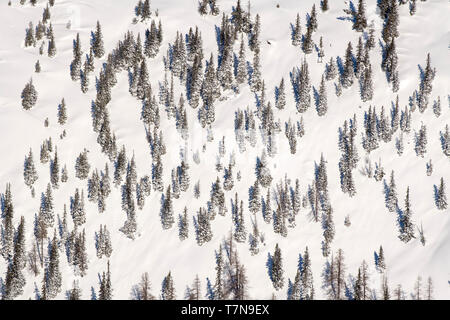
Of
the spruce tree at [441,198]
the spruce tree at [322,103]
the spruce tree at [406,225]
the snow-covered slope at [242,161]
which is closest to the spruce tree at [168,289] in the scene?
the snow-covered slope at [242,161]

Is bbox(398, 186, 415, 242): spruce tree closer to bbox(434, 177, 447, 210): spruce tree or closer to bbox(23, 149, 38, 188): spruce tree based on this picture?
bbox(434, 177, 447, 210): spruce tree

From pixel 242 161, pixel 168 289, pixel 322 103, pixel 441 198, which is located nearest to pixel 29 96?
pixel 242 161

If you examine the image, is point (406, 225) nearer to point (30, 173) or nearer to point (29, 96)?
point (30, 173)

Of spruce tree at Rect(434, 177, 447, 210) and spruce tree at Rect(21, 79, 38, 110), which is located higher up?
spruce tree at Rect(21, 79, 38, 110)

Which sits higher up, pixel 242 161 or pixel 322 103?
pixel 322 103

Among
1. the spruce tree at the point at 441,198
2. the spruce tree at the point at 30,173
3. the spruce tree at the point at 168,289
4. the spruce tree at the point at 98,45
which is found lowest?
the spruce tree at the point at 168,289

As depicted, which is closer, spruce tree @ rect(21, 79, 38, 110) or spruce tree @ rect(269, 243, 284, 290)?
spruce tree @ rect(269, 243, 284, 290)

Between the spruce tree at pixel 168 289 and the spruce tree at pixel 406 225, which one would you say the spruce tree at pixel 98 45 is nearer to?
the spruce tree at pixel 168 289

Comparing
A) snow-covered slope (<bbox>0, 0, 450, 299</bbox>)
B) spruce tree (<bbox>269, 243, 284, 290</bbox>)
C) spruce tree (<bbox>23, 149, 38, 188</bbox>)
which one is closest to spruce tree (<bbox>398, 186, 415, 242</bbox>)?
snow-covered slope (<bbox>0, 0, 450, 299</bbox>)

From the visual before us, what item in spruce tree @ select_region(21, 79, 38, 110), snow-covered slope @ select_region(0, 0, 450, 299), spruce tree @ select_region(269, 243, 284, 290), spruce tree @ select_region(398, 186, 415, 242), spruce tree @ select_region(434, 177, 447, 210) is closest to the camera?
spruce tree @ select_region(269, 243, 284, 290)
